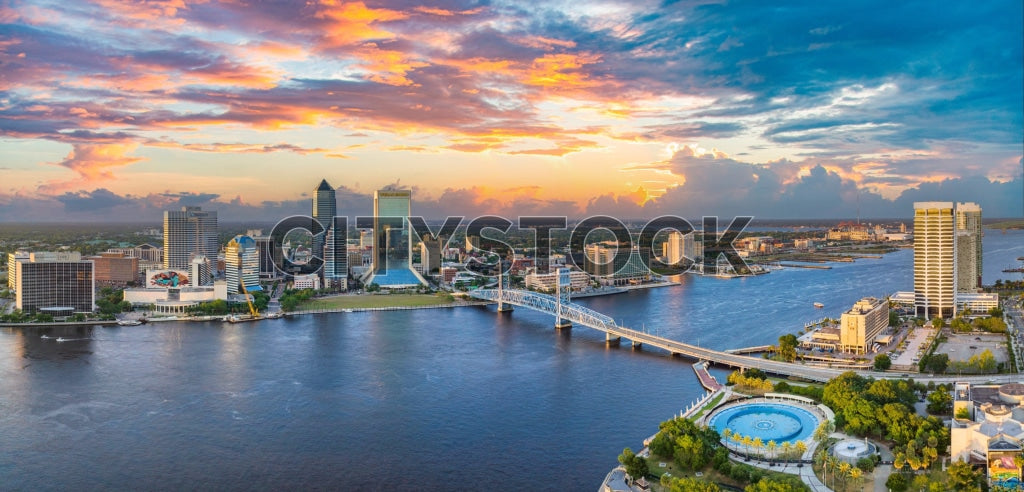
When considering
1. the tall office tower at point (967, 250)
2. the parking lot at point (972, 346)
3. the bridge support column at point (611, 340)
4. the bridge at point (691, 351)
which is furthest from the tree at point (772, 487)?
the tall office tower at point (967, 250)

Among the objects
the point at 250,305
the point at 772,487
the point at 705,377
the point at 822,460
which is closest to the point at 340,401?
the point at 705,377

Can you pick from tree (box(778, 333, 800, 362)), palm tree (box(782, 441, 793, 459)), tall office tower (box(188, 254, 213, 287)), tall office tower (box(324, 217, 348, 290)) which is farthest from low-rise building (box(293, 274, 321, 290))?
palm tree (box(782, 441, 793, 459))

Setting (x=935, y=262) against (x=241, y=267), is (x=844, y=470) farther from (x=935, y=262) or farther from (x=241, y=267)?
(x=241, y=267)

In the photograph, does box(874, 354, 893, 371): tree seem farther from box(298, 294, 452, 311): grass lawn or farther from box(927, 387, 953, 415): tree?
box(298, 294, 452, 311): grass lawn

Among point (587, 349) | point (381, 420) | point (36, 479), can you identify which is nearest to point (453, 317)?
point (587, 349)

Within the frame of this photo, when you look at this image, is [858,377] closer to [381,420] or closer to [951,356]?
[951,356]
